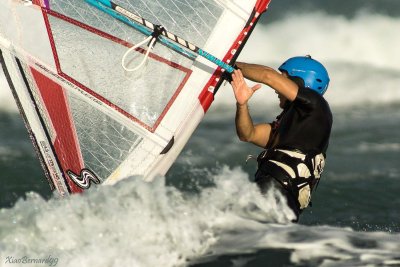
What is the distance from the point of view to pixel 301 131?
4133 millimetres

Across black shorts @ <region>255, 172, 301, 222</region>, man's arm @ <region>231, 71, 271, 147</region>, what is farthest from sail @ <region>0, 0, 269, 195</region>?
black shorts @ <region>255, 172, 301, 222</region>

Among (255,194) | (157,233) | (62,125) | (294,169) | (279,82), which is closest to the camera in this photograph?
(157,233)

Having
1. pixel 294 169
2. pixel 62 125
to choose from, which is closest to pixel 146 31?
pixel 62 125

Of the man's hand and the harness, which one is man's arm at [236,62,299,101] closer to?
the man's hand

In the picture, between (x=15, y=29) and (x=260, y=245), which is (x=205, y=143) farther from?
(x=260, y=245)

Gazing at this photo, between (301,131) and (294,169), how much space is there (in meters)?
0.20

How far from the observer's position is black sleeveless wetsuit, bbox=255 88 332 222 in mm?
4066

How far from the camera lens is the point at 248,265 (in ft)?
10.7

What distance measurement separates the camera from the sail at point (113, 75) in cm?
433

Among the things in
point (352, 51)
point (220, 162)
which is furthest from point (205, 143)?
point (352, 51)

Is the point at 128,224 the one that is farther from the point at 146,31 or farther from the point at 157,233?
the point at 146,31

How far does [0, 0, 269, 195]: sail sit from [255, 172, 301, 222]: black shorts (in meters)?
0.57

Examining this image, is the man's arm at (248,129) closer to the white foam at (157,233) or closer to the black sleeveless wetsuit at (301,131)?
the black sleeveless wetsuit at (301,131)

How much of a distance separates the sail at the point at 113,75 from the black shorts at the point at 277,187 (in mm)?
570
